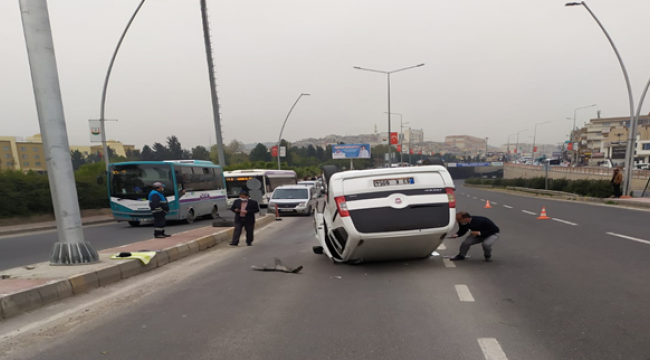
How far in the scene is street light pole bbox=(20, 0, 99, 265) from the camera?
24.9 ft

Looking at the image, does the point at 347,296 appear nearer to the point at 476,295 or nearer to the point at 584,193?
the point at 476,295

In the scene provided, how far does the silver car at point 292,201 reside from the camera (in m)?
23.3

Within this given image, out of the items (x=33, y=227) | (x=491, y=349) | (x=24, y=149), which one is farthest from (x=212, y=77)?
(x=24, y=149)

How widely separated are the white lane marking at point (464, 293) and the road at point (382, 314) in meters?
0.01

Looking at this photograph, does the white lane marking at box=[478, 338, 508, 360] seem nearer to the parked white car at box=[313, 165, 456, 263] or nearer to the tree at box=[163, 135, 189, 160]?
the parked white car at box=[313, 165, 456, 263]

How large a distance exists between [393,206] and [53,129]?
5723 millimetres

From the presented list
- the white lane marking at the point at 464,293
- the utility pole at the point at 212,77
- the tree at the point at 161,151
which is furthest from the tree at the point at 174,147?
the white lane marking at the point at 464,293

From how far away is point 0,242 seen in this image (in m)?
14.8

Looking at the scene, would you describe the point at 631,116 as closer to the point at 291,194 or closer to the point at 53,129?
the point at 291,194

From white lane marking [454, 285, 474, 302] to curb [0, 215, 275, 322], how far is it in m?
5.40

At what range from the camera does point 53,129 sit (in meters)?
7.73

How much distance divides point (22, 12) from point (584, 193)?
35917mm

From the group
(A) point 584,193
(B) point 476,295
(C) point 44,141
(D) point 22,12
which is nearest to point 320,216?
(B) point 476,295

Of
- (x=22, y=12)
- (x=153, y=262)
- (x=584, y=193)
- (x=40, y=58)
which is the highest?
(x=22, y=12)
